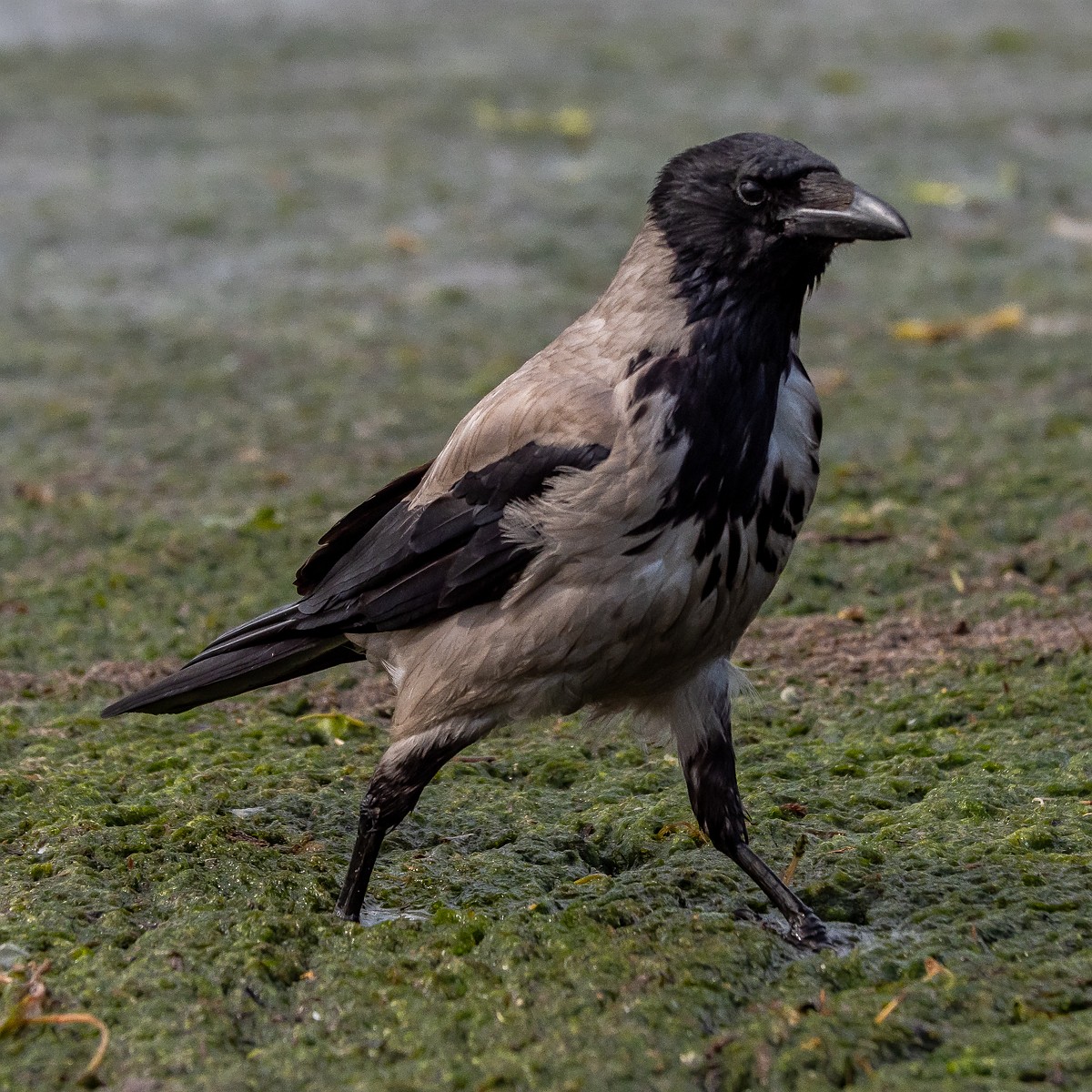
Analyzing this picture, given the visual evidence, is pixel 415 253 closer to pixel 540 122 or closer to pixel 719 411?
pixel 540 122

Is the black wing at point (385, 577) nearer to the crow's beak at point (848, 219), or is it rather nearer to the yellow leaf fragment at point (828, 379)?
the crow's beak at point (848, 219)

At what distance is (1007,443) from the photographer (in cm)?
797

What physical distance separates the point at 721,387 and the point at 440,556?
0.81m

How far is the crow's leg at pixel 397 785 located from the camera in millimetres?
4434

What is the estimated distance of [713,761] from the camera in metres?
4.59

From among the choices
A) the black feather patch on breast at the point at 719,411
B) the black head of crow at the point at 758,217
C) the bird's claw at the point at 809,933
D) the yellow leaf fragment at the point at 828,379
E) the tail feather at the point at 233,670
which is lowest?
the yellow leaf fragment at the point at 828,379

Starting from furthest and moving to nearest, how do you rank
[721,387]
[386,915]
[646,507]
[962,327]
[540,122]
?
[540,122] < [962,327] < [386,915] < [721,387] < [646,507]

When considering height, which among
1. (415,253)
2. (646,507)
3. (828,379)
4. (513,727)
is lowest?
(513,727)

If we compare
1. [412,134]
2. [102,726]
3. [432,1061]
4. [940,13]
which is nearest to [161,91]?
[412,134]

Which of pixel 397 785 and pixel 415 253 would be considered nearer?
pixel 397 785

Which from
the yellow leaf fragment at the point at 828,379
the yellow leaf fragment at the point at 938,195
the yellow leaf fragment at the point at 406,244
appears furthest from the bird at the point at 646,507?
the yellow leaf fragment at the point at 938,195

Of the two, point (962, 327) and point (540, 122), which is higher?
point (540, 122)

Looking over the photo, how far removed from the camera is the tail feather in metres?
4.85

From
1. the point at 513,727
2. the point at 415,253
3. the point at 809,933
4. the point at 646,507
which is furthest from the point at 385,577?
the point at 415,253
